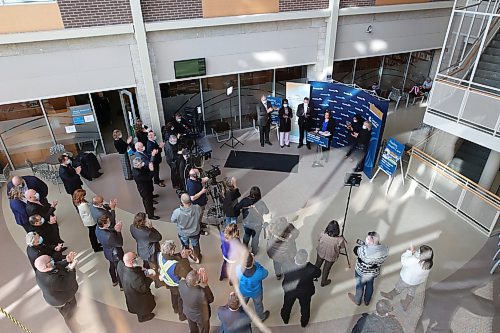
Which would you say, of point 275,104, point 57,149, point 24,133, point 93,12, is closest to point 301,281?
point 275,104

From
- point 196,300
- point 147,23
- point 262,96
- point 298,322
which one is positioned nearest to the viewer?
point 196,300

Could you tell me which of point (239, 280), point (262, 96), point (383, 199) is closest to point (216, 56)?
point (262, 96)

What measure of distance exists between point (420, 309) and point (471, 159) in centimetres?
585

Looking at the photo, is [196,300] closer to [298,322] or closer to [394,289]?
[298,322]

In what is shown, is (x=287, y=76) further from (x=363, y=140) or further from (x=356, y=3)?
(x=363, y=140)

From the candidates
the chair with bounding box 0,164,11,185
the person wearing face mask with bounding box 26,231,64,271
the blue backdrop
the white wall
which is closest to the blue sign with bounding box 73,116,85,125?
the chair with bounding box 0,164,11,185

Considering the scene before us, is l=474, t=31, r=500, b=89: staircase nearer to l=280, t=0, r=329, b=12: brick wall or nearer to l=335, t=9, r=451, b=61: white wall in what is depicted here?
l=335, t=9, r=451, b=61: white wall

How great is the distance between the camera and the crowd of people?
4.69 meters

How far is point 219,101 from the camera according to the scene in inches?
439

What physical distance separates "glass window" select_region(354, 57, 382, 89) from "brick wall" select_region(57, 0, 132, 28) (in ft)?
25.4

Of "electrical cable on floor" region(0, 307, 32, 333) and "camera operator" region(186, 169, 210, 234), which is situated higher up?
"camera operator" region(186, 169, 210, 234)

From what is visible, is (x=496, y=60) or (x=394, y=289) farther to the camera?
(x=496, y=60)

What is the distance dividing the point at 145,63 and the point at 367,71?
7910mm

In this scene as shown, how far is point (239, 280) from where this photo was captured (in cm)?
502
